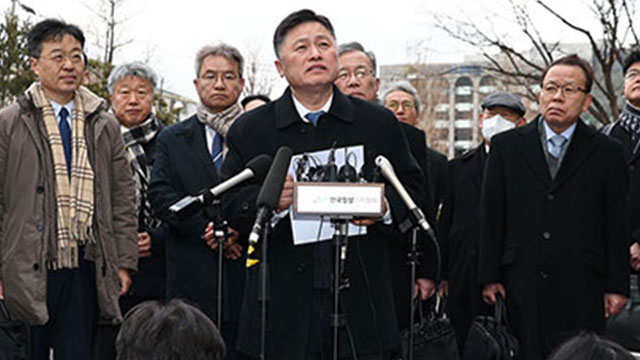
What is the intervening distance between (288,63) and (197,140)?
1.69 metres

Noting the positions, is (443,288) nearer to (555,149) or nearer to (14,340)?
(555,149)

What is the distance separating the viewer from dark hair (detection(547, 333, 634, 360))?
2.46m

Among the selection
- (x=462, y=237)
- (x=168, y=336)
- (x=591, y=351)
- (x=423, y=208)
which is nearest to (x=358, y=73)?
(x=423, y=208)

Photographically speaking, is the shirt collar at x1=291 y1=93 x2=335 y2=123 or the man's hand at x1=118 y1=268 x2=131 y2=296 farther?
the man's hand at x1=118 y1=268 x2=131 y2=296

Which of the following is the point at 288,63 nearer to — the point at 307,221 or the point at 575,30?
the point at 307,221

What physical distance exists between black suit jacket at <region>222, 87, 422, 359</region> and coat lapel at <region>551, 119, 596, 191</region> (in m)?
1.44

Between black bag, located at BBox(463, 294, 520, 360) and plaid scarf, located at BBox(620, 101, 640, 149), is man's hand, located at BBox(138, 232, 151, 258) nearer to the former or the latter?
black bag, located at BBox(463, 294, 520, 360)

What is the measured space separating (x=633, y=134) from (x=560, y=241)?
142cm

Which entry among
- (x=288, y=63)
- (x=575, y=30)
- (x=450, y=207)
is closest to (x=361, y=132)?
(x=288, y=63)

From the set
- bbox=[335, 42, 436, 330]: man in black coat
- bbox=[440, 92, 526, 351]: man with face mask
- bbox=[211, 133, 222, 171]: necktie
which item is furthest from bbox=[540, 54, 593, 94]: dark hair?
bbox=[211, 133, 222, 171]: necktie

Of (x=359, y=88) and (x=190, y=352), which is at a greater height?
(x=359, y=88)

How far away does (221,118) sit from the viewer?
5453 mm

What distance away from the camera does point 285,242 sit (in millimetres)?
3764

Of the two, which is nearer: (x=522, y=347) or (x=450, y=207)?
(x=522, y=347)
